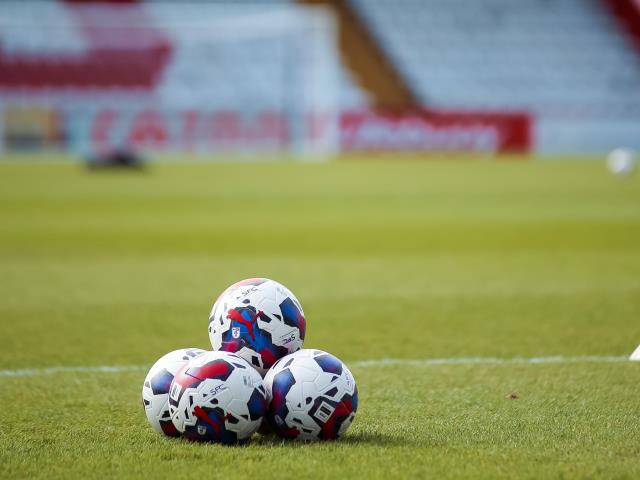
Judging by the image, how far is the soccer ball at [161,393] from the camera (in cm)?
491

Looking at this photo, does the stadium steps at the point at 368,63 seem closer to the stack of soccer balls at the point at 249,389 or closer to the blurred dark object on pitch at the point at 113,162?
the blurred dark object on pitch at the point at 113,162

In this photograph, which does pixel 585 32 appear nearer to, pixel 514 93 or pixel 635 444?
pixel 514 93

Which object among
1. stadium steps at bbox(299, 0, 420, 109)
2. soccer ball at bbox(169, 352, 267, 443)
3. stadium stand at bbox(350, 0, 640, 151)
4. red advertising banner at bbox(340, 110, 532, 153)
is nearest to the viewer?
soccer ball at bbox(169, 352, 267, 443)

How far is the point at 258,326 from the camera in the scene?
5148 mm

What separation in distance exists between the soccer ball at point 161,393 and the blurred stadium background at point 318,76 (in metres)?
37.6

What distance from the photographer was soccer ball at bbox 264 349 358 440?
477cm

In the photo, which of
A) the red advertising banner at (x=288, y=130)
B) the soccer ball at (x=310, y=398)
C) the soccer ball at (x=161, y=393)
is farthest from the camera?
the red advertising banner at (x=288, y=130)

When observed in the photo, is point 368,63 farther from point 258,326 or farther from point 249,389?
point 249,389

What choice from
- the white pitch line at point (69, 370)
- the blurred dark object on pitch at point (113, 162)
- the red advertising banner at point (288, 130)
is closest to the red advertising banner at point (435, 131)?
the red advertising banner at point (288, 130)

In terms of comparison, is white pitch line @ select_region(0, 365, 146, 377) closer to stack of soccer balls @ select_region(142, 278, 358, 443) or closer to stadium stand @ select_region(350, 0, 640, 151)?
stack of soccer balls @ select_region(142, 278, 358, 443)

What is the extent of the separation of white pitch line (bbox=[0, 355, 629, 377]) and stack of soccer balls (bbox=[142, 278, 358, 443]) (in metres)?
2.05

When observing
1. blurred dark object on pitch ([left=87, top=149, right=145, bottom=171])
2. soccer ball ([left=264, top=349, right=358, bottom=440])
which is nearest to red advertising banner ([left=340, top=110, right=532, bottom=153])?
blurred dark object on pitch ([left=87, top=149, right=145, bottom=171])

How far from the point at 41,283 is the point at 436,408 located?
6699 millimetres

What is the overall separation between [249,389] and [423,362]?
272 centimetres
